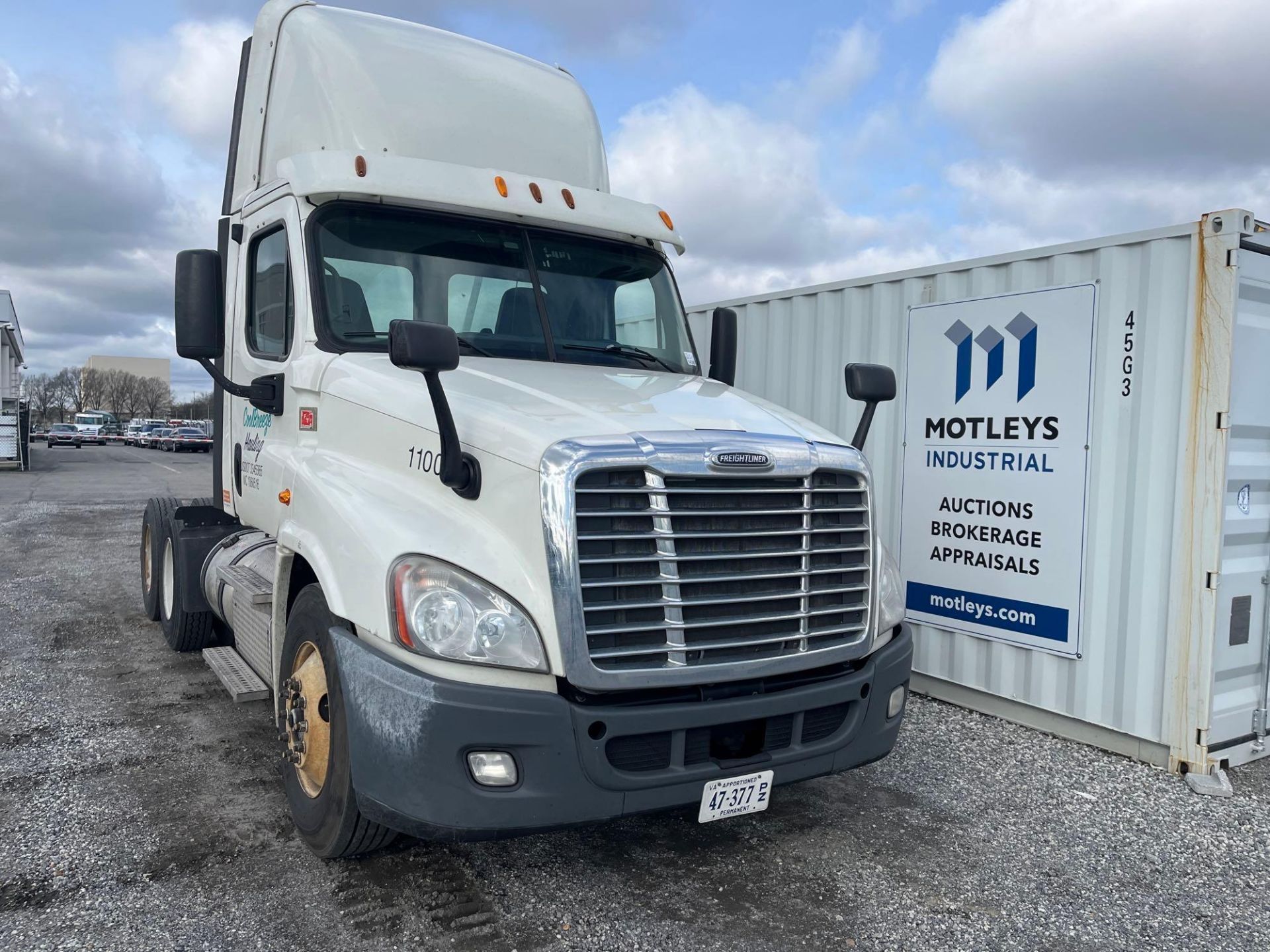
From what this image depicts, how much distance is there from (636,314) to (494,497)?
191 cm

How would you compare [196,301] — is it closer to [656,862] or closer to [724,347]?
[724,347]

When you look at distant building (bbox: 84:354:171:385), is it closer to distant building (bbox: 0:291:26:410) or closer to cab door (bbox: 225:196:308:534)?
distant building (bbox: 0:291:26:410)

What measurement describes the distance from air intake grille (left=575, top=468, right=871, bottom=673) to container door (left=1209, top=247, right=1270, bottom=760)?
2.71 m

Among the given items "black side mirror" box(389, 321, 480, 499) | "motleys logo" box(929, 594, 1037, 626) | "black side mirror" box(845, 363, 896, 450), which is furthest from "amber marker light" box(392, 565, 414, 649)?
"motleys logo" box(929, 594, 1037, 626)

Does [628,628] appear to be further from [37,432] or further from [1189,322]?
[37,432]

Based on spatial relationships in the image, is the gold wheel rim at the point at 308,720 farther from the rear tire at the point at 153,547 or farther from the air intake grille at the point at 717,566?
the rear tire at the point at 153,547

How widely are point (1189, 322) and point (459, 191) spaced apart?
3.82 m

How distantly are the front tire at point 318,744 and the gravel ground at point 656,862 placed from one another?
21cm

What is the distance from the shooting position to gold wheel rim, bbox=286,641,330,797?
353 centimetres

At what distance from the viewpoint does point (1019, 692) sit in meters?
5.80

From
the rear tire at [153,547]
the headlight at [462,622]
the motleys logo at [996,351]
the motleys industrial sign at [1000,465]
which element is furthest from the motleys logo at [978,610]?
the rear tire at [153,547]

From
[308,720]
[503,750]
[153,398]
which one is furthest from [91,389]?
[503,750]

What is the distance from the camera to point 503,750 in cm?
295

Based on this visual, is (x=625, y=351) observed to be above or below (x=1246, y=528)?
above
